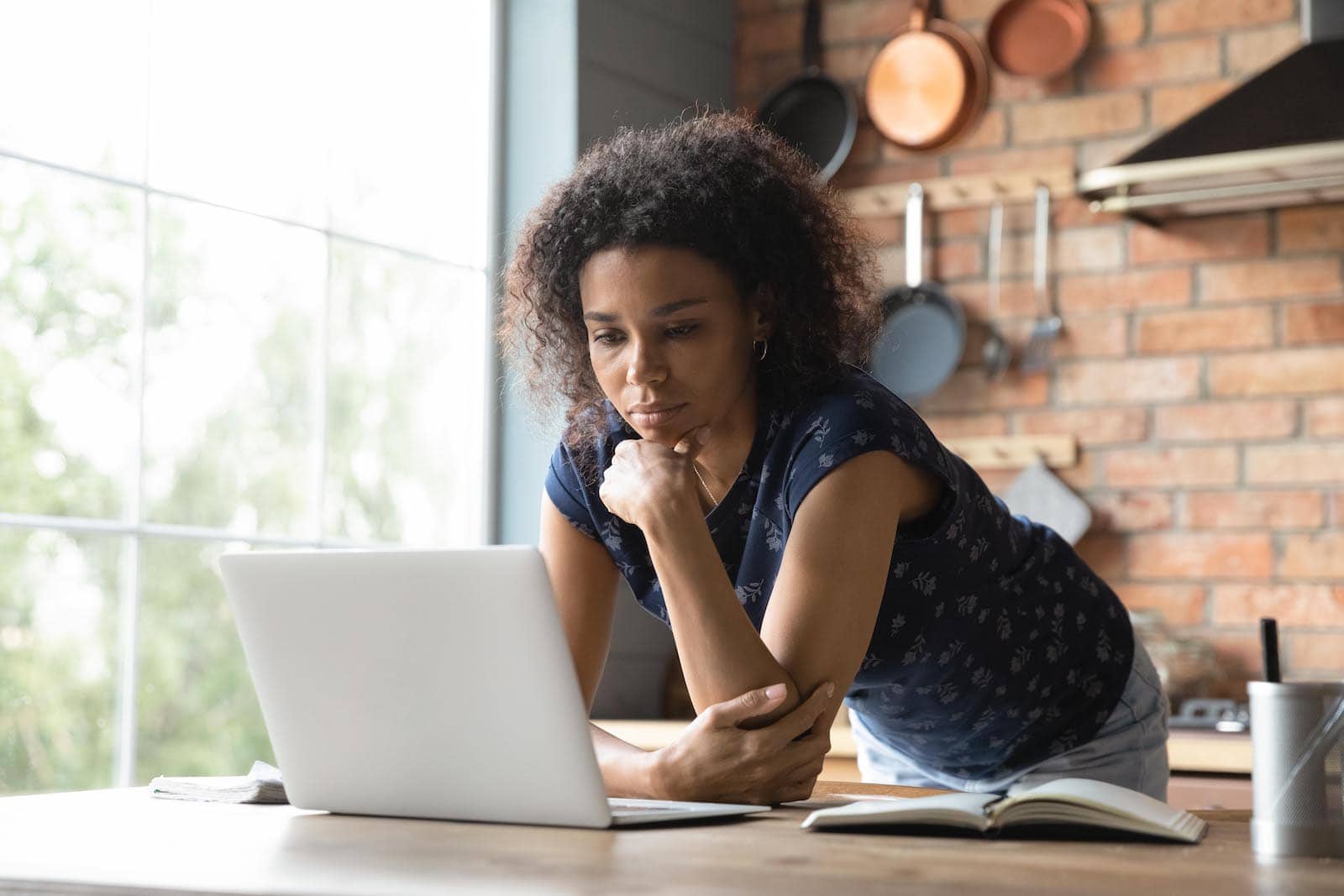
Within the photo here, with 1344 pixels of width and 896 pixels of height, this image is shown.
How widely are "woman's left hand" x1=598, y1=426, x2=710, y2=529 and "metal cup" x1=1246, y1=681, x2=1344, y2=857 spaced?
0.61 m

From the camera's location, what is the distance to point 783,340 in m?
1.68

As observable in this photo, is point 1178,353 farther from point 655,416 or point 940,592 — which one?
point 655,416

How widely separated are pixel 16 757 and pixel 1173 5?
15.3 feet

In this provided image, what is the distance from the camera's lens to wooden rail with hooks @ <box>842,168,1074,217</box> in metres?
3.34

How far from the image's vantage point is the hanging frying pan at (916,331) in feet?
11.2

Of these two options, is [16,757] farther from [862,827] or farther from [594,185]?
[862,827]

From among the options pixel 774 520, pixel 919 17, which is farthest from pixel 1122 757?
pixel 919 17

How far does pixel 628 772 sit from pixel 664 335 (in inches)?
17.4

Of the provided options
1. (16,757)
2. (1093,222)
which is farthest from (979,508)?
(16,757)

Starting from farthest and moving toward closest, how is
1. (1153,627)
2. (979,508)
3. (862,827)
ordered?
1. (1153,627)
2. (979,508)
3. (862,827)

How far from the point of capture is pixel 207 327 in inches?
186

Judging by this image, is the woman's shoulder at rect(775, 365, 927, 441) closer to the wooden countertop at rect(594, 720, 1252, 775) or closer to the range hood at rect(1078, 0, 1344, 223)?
the wooden countertop at rect(594, 720, 1252, 775)

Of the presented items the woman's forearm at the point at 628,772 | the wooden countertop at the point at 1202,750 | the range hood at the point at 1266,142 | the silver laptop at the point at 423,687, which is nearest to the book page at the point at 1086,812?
the silver laptop at the point at 423,687

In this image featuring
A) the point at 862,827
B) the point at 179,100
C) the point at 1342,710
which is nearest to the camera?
the point at 1342,710
